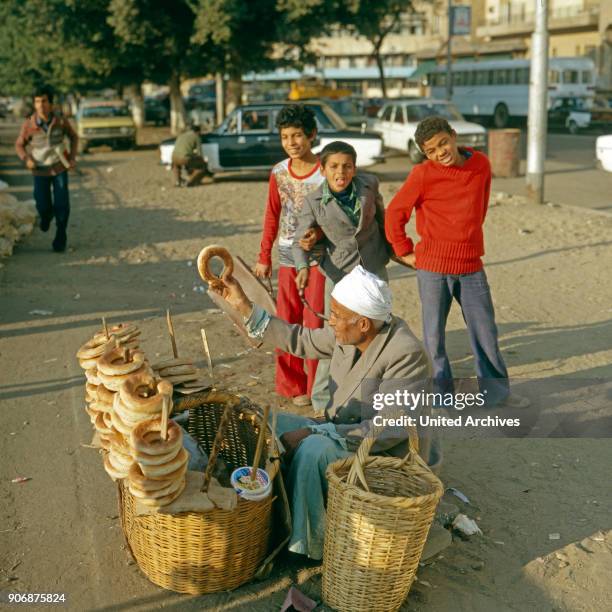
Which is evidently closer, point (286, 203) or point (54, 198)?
point (286, 203)

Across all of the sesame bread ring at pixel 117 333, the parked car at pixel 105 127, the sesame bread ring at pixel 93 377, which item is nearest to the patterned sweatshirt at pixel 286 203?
the sesame bread ring at pixel 117 333

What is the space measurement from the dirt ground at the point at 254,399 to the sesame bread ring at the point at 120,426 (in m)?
0.76

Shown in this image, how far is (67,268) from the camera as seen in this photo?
10.5 metres

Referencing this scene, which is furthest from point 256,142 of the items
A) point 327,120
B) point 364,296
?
point 364,296

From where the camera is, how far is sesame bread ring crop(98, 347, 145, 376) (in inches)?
144

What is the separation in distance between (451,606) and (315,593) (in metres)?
0.56

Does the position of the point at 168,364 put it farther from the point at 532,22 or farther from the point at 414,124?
the point at 532,22

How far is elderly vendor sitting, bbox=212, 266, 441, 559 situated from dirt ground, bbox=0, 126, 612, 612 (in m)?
0.33

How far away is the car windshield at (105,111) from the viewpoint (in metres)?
31.4

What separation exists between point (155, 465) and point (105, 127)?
2844 centimetres

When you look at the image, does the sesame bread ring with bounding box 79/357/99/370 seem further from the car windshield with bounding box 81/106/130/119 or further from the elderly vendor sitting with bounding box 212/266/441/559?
the car windshield with bounding box 81/106/130/119

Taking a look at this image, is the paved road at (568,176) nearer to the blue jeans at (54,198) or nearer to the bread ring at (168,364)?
the blue jeans at (54,198)

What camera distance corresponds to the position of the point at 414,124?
81.6 ft

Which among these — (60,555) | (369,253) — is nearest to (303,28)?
(369,253)
